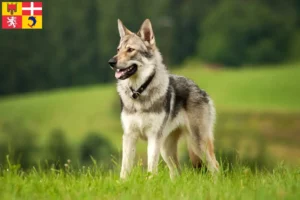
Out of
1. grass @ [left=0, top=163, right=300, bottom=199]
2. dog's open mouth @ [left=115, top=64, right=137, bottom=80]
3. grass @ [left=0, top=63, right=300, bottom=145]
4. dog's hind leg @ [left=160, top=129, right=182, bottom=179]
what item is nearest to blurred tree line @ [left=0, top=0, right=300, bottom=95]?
grass @ [left=0, top=63, right=300, bottom=145]

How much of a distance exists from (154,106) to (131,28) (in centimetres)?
6555

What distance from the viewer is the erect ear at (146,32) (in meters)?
7.10

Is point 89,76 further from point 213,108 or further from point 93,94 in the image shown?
point 213,108

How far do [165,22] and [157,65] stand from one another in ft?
230

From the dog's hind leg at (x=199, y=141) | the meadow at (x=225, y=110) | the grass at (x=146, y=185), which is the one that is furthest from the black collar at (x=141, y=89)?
the meadow at (x=225, y=110)

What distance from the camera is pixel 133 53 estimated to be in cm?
689

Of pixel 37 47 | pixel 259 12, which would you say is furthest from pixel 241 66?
pixel 37 47

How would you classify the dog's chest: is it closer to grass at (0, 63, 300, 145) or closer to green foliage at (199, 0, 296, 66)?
grass at (0, 63, 300, 145)

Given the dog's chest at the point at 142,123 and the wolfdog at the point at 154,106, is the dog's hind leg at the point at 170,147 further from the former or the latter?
the dog's chest at the point at 142,123

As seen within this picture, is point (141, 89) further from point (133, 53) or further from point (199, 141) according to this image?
point (199, 141)

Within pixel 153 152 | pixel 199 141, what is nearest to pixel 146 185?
pixel 153 152

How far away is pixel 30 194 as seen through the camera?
16.7 feet

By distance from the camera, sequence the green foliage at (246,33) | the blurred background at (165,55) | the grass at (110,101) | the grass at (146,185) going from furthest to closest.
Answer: the green foliage at (246,33) < the blurred background at (165,55) < the grass at (110,101) < the grass at (146,185)

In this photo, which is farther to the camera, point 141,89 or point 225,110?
point 225,110
